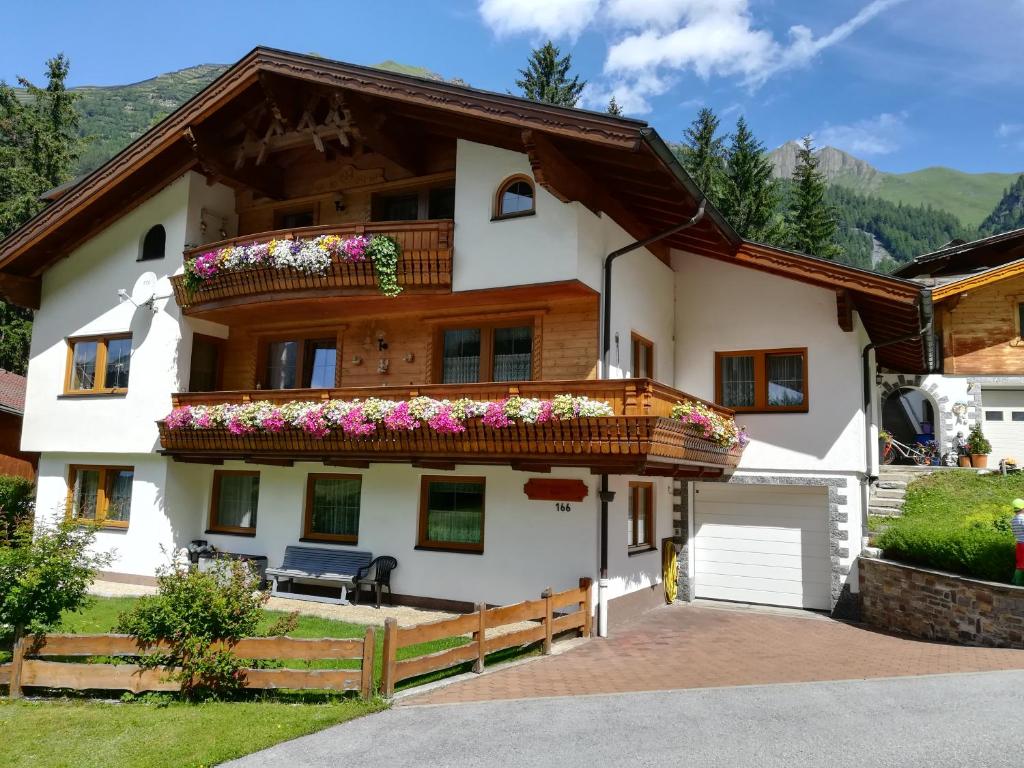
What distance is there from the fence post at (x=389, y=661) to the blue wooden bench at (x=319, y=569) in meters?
6.34

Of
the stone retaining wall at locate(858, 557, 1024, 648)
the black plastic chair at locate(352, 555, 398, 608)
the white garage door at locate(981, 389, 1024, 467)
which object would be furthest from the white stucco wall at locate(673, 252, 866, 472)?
the white garage door at locate(981, 389, 1024, 467)

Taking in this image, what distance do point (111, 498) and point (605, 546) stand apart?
11948 mm

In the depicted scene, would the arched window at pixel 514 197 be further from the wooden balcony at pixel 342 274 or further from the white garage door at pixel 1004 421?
the white garage door at pixel 1004 421

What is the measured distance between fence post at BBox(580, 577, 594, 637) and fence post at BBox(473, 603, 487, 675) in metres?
2.77

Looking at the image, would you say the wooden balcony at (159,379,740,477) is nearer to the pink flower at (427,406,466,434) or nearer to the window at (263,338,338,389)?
the pink flower at (427,406,466,434)

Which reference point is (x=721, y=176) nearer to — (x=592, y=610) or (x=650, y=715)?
(x=592, y=610)

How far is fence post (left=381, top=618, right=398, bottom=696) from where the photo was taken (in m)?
8.48

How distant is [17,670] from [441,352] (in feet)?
28.5

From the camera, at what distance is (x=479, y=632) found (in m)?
9.84

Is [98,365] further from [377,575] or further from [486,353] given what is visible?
[486,353]

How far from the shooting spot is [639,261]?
1566 cm

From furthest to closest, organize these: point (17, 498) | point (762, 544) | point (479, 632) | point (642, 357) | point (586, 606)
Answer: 1. point (17, 498)
2. point (762, 544)
3. point (642, 357)
4. point (586, 606)
5. point (479, 632)

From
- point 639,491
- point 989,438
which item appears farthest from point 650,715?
point 989,438

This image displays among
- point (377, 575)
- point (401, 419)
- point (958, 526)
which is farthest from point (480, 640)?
point (958, 526)
